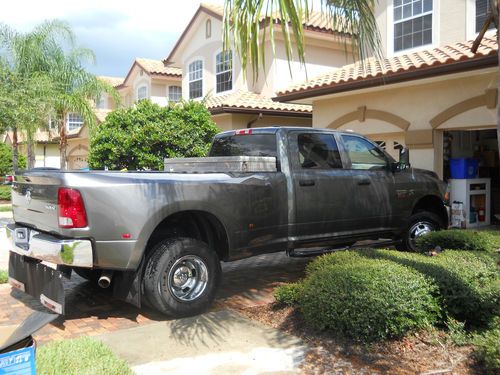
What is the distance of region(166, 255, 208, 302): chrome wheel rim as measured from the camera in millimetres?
5219

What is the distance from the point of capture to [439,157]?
10703 millimetres

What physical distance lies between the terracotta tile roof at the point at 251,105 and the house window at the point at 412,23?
379 cm

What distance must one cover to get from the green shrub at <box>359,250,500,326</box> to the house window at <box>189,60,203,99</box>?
1568 cm

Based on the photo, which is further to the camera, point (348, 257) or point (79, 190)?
point (348, 257)

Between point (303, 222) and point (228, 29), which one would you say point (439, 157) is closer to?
point (303, 222)

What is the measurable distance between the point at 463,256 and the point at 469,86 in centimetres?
557

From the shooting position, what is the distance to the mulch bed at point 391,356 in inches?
153

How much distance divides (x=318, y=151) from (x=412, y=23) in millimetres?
7876

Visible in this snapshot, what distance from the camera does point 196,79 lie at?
20078mm

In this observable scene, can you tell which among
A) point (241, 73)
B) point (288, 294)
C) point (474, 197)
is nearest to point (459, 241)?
point (288, 294)

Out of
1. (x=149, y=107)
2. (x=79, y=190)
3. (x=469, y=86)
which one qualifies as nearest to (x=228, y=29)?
(x=79, y=190)

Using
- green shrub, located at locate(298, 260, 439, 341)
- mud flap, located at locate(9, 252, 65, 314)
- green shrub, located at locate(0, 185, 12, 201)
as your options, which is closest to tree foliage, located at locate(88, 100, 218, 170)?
mud flap, located at locate(9, 252, 65, 314)

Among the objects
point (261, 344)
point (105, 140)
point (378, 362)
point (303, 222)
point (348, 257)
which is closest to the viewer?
point (378, 362)

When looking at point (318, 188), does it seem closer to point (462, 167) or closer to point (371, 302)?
point (371, 302)
